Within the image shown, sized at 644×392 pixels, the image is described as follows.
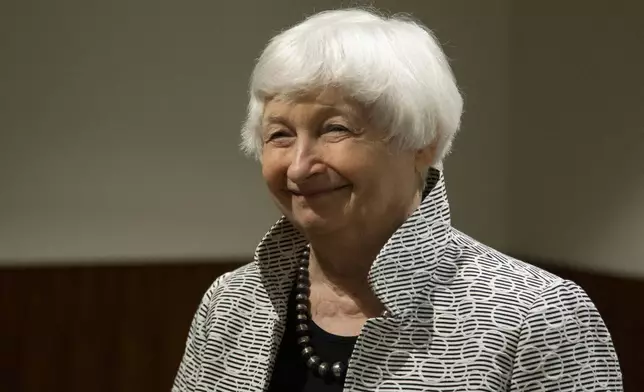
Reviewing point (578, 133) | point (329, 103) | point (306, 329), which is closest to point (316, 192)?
point (329, 103)

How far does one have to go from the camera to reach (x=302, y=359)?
1.16m

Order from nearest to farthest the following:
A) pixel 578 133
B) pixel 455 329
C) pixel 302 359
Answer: pixel 455 329, pixel 302 359, pixel 578 133

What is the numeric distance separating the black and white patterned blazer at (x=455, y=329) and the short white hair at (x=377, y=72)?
11cm

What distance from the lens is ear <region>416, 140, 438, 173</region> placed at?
3.68 ft

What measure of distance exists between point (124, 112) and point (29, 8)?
39 cm

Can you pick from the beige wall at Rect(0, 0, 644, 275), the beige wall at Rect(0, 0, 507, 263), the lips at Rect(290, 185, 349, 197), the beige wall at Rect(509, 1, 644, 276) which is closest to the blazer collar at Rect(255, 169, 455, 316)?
the lips at Rect(290, 185, 349, 197)

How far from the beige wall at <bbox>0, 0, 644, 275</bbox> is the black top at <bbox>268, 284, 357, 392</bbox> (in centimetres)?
125

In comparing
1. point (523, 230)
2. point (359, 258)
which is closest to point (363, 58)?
point (359, 258)

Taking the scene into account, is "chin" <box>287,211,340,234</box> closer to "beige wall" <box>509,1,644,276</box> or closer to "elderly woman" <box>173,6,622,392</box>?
"elderly woman" <box>173,6,622,392</box>

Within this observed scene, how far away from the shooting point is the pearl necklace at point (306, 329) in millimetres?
1107

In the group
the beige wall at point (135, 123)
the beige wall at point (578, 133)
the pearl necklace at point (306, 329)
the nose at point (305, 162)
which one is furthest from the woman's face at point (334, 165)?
the beige wall at point (135, 123)

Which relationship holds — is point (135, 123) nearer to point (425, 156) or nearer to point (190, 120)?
point (190, 120)

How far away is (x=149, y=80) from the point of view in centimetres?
243

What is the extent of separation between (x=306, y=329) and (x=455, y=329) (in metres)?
0.23
